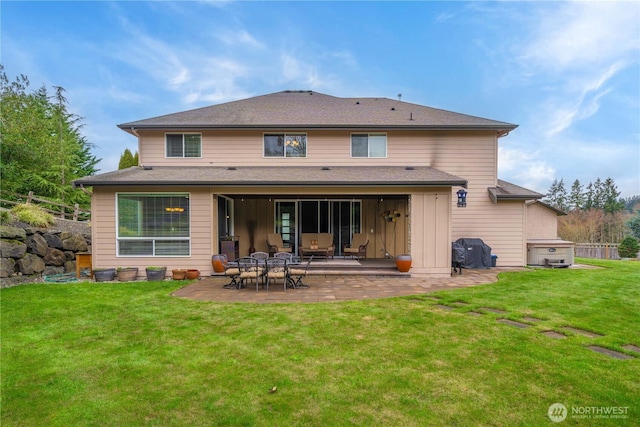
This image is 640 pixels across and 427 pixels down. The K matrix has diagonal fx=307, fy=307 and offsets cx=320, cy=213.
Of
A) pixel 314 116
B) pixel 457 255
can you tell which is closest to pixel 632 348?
pixel 457 255

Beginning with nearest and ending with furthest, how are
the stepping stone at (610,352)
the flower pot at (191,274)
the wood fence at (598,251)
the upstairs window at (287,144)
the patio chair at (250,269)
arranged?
the stepping stone at (610,352), the patio chair at (250,269), the flower pot at (191,274), the upstairs window at (287,144), the wood fence at (598,251)

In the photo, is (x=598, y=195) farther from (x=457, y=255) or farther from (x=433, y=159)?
(x=457, y=255)

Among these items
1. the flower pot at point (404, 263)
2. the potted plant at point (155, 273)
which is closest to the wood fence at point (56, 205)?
the potted plant at point (155, 273)

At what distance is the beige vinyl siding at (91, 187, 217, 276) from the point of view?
918cm

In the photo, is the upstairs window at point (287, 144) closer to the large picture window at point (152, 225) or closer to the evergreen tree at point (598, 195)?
the large picture window at point (152, 225)

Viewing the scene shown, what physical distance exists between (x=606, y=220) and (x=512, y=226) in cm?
3661

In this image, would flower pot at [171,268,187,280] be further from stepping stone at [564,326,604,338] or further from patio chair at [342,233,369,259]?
stepping stone at [564,326,604,338]

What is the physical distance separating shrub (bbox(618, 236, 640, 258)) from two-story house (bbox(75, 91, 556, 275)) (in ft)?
25.3

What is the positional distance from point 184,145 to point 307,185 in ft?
18.3

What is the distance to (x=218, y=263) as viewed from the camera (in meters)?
9.12

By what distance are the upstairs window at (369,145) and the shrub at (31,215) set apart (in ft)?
34.5

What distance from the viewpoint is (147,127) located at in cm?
1109

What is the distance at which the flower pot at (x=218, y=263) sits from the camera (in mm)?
9133

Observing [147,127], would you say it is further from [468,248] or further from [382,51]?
[382,51]
